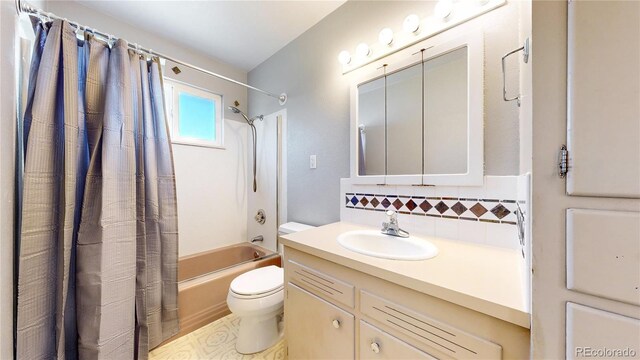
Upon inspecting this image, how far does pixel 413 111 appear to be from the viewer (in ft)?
4.01

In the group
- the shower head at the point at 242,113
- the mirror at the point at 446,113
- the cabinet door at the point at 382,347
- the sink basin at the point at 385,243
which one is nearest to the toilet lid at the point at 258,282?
the sink basin at the point at 385,243

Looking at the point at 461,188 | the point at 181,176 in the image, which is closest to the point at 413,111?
the point at 461,188

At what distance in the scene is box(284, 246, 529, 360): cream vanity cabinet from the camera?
0.57 meters

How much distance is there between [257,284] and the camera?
4.50ft

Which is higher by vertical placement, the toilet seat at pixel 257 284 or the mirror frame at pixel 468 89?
the mirror frame at pixel 468 89

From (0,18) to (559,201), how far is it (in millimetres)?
1790

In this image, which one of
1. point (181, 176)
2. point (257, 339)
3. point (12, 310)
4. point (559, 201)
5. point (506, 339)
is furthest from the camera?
point (181, 176)

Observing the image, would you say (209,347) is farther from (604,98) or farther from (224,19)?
(224,19)

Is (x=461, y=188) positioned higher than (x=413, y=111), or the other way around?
(x=413, y=111)

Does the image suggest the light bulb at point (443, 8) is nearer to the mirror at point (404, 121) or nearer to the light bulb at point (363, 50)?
the mirror at point (404, 121)

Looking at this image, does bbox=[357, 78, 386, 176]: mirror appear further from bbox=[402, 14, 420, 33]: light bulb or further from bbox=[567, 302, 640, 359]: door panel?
bbox=[567, 302, 640, 359]: door panel

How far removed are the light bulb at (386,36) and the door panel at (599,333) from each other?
54.3 inches

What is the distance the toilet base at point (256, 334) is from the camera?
1324 mm

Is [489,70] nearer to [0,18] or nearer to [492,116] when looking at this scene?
[492,116]
